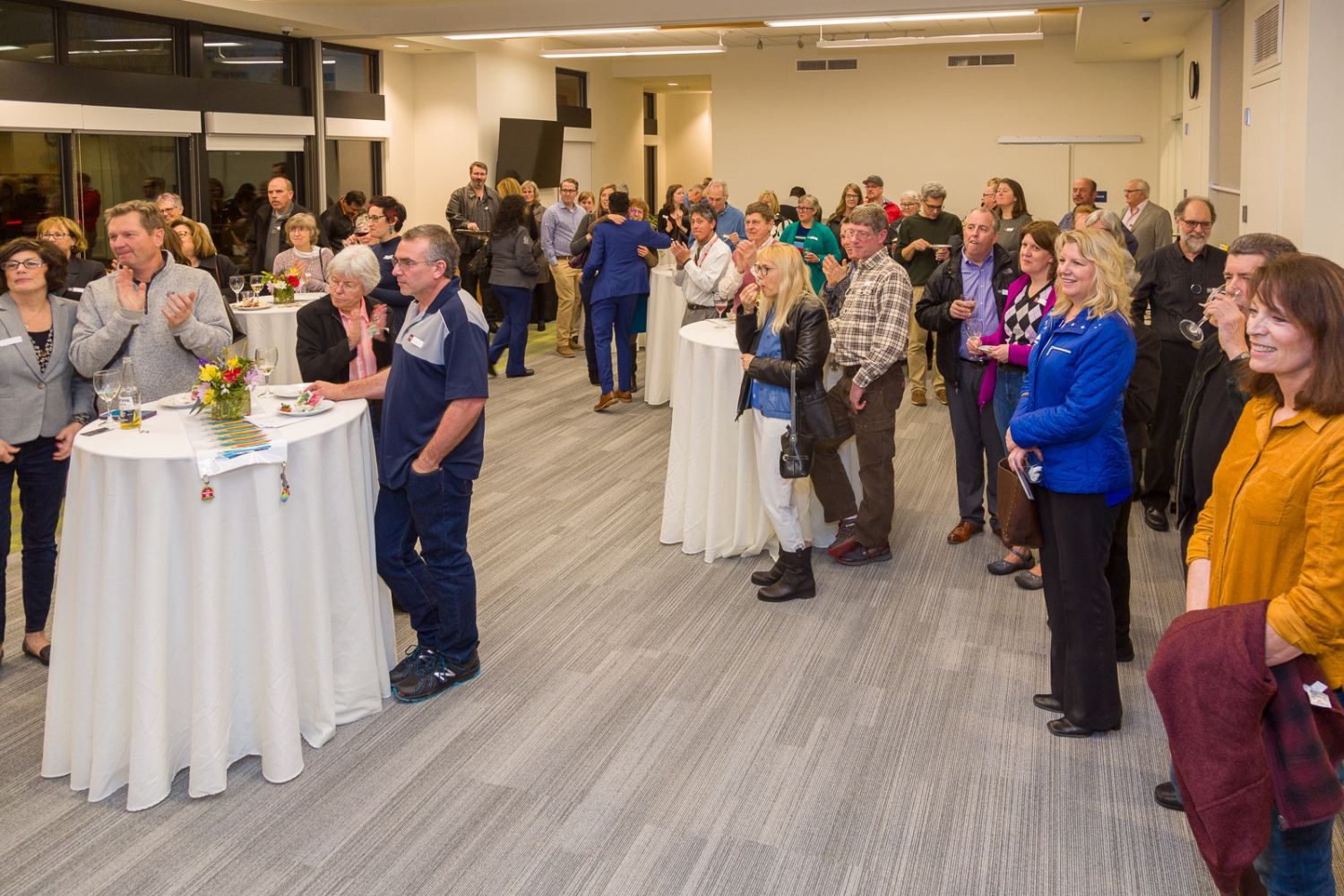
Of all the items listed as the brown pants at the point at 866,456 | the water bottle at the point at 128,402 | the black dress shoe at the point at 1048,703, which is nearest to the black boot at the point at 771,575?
the brown pants at the point at 866,456

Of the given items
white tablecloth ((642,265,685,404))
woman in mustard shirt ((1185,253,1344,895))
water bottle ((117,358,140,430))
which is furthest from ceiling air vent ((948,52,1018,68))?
woman in mustard shirt ((1185,253,1344,895))

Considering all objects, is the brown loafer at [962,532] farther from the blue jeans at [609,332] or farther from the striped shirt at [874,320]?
the blue jeans at [609,332]

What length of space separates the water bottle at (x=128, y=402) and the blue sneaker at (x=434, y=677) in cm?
125

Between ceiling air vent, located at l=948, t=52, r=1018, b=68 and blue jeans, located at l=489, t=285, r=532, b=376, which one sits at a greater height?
ceiling air vent, located at l=948, t=52, r=1018, b=68

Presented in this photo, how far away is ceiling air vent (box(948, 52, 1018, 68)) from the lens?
1481 centimetres

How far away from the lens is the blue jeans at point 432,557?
3.83m

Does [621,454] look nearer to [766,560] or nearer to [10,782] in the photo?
[766,560]

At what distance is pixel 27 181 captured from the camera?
8.88 meters

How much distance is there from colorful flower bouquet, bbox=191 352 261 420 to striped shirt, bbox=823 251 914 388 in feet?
8.38

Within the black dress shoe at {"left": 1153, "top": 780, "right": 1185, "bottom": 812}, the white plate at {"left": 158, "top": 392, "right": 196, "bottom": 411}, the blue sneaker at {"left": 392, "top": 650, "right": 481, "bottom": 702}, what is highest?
the white plate at {"left": 158, "top": 392, "right": 196, "bottom": 411}

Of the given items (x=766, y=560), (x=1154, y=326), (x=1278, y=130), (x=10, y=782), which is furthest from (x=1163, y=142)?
(x=10, y=782)

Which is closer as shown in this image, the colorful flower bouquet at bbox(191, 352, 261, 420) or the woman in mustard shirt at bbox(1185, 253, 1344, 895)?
the woman in mustard shirt at bbox(1185, 253, 1344, 895)

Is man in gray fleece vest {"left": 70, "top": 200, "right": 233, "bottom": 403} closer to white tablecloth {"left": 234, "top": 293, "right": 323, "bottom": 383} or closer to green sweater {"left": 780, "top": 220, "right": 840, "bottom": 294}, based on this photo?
white tablecloth {"left": 234, "top": 293, "right": 323, "bottom": 383}

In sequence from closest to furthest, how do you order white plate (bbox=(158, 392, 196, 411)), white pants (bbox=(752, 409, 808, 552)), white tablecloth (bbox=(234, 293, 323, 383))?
white plate (bbox=(158, 392, 196, 411)), white pants (bbox=(752, 409, 808, 552)), white tablecloth (bbox=(234, 293, 323, 383))
